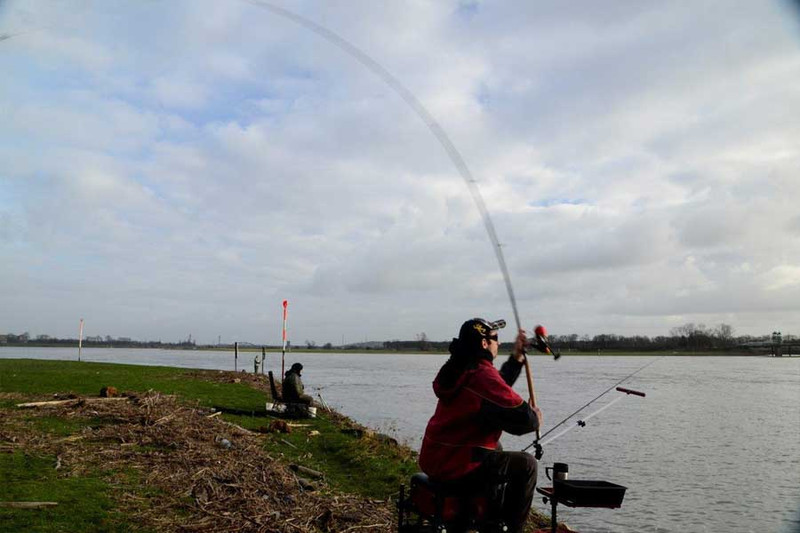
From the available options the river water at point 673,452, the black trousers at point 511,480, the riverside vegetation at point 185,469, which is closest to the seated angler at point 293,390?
the riverside vegetation at point 185,469

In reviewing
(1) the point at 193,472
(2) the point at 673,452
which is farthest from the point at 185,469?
(2) the point at 673,452

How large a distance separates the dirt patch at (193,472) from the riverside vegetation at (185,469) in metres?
0.02

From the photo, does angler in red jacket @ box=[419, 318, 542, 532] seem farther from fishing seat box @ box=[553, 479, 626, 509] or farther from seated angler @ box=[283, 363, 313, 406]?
seated angler @ box=[283, 363, 313, 406]

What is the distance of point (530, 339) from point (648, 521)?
7.83 m

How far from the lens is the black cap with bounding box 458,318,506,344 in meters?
4.74

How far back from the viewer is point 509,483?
14.9 feet

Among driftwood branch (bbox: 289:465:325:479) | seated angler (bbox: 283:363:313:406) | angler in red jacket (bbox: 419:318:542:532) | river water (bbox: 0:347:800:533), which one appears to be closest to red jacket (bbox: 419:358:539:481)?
angler in red jacket (bbox: 419:318:542:532)

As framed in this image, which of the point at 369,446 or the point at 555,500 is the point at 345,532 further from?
the point at 369,446

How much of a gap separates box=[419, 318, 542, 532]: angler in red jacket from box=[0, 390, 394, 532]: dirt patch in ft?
8.70

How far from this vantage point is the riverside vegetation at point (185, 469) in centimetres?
664

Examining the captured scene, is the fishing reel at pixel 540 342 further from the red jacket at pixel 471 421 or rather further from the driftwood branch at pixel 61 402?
the driftwood branch at pixel 61 402

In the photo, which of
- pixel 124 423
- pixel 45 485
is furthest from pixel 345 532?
pixel 124 423

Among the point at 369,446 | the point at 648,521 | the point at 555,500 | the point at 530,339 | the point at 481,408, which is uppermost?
the point at 530,339

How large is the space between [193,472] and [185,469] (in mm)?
269
